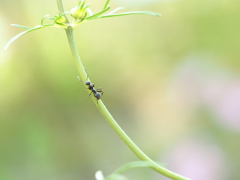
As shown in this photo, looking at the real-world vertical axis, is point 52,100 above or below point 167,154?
above

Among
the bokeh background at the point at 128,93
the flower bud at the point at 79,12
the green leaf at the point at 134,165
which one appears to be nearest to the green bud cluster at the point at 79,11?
→ the flower bud at the point at 79,12

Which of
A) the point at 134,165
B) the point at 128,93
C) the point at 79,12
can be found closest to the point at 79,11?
the point at 79,12

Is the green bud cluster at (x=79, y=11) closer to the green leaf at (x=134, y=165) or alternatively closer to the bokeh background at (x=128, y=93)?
the green leaf at (x=134, y=165)

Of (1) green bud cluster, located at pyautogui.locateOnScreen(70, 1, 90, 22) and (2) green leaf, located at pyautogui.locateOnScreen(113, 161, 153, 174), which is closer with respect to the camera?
(2) green leaf, located at pyautogui.locateOnScreen(113, 161, 153, 174)

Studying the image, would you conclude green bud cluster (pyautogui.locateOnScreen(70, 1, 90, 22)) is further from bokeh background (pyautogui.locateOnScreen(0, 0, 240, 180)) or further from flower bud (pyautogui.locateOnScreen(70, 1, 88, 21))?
bokeh background (pyautogui.locateOnScreen(0, 0, 240, 180))

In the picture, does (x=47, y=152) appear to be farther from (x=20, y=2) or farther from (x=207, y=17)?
(x=207, y=17)

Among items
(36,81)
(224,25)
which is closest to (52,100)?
(36,81)

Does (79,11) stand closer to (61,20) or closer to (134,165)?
(61,20)

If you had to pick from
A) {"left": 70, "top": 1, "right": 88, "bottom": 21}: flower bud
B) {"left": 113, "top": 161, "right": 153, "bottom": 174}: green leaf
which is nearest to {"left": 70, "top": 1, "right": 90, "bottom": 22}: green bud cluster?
{"left": 70, "top": 1, "right": 88, "bottom": 21}: flower bud
